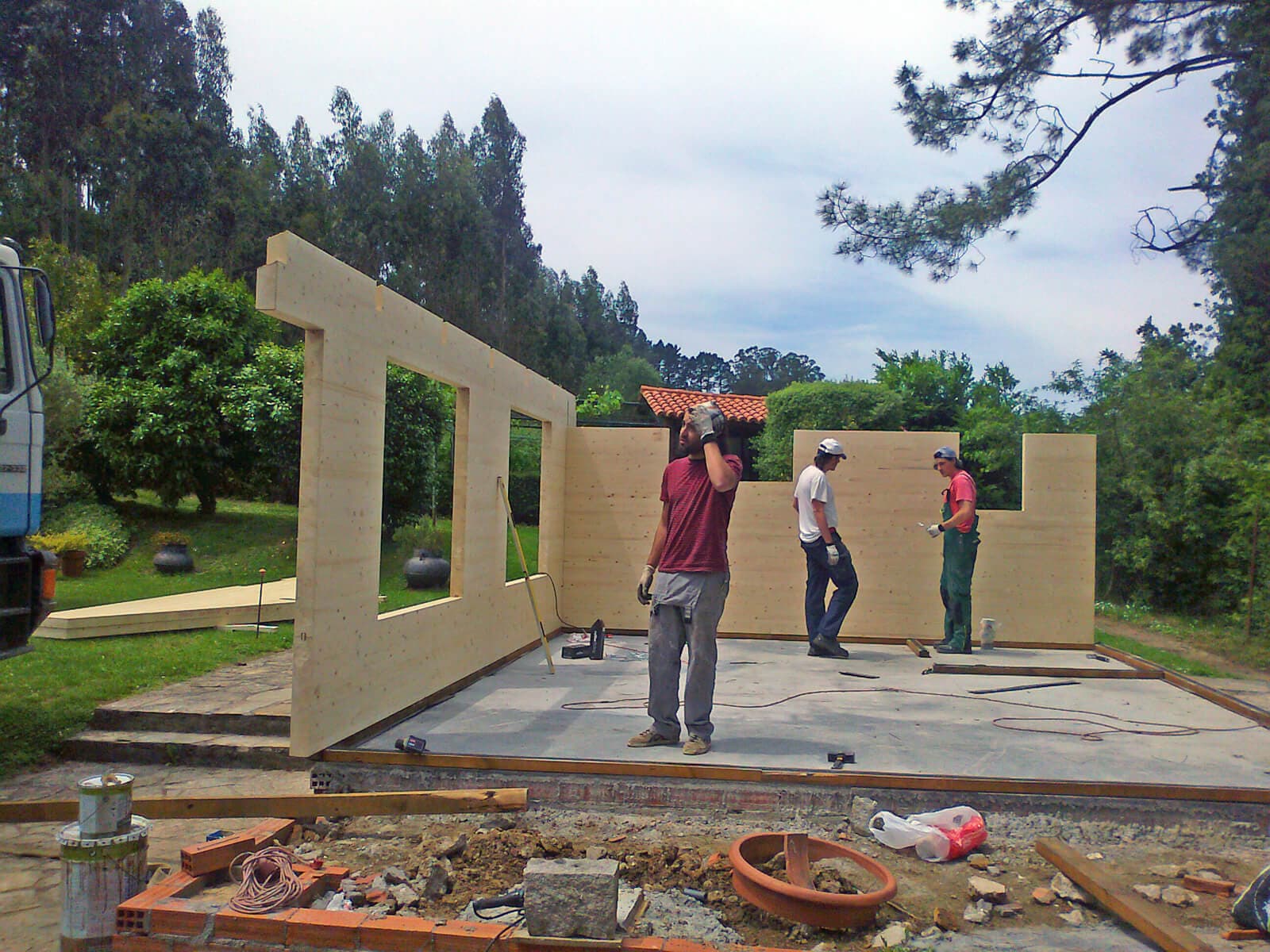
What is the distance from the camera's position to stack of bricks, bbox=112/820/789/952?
110 inches

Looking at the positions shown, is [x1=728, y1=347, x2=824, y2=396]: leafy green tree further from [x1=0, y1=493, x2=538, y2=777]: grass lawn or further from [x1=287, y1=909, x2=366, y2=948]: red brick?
[x1=287, y1=909, x2=366, y2=948]: red brick

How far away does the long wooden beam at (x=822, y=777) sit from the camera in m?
4.09

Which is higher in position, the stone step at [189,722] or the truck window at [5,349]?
the truck window at [5,349]

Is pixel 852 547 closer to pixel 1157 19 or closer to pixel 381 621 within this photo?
pixel 381 621

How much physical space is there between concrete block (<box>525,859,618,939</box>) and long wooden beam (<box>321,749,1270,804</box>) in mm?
1421

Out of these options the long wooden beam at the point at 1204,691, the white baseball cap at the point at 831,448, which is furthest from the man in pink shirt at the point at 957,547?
the long wooden beam at the point at 1204,691

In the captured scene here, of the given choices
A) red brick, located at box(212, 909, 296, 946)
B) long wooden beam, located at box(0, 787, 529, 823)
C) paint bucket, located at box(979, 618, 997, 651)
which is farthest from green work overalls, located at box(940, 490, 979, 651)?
red brick, located at box(212, 909, 296, 946)

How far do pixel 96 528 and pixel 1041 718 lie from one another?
1236cm

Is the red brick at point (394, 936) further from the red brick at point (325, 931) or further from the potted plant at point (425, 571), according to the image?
the potted plant at point (425, 571)

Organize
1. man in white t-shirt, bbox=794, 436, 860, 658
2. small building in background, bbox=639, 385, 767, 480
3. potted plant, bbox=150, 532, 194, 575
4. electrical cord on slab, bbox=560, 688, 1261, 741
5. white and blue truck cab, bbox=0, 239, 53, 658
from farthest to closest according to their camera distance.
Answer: small building in background, bbox=639, 385, 767, 480 → potted plant, bbox=150, 532, 194, 575 → man in white t-shirt, bbox=794, 436, 860, 658 → electrical cord on slab, bbox=560, 688, 1261, 741 → white and blue truck cab, bbox=0, 239, 53, 658

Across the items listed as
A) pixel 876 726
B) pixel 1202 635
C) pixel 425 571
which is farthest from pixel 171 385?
pixel 1202 635

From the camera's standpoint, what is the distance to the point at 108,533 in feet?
42.4

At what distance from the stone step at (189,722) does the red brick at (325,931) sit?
8.45 ft

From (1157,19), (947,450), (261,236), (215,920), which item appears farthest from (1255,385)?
(261,236)
